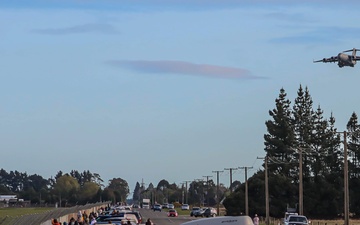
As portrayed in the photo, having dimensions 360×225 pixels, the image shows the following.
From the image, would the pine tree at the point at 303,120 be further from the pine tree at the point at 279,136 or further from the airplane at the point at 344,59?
the airplane at the point at 344,59

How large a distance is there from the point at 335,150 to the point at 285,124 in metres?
8.12

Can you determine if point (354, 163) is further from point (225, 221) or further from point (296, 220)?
point (225, 221)

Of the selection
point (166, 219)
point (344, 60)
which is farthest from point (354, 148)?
point (344, 60)

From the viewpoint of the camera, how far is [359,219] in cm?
11588

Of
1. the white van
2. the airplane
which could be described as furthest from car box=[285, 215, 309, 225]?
the white van

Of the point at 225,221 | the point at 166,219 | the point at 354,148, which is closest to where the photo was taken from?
the point at 225,221

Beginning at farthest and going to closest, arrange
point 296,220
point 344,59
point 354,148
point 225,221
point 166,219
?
point 354,148 < point 166,219 < point 296,220 < point 344,59 < point 225,221

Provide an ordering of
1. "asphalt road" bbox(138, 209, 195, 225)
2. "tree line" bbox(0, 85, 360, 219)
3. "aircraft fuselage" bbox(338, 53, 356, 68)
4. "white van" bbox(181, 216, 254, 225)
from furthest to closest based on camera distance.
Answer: "tree line" bbox(0, 85, 360, 219) → "asphalt road" bbox(138, 209, 195, 225) → "aircraft fuselage" bbox(338, 53, 356, 68) → "white van" bbox(181, 216, 254, 225)

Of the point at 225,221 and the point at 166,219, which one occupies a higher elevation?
the point at 225,221

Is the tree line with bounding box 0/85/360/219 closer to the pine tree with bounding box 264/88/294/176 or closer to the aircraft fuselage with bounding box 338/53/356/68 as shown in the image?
the pine tree with bounding box 264/88/294/176

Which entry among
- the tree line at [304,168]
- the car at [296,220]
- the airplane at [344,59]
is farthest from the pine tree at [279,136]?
the airplane at [344,59]

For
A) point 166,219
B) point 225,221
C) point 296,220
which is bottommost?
point 166,219

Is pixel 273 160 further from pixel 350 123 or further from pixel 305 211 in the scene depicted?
pixel 350 123

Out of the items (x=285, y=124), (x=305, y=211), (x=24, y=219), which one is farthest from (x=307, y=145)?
(x=24, y=219)
